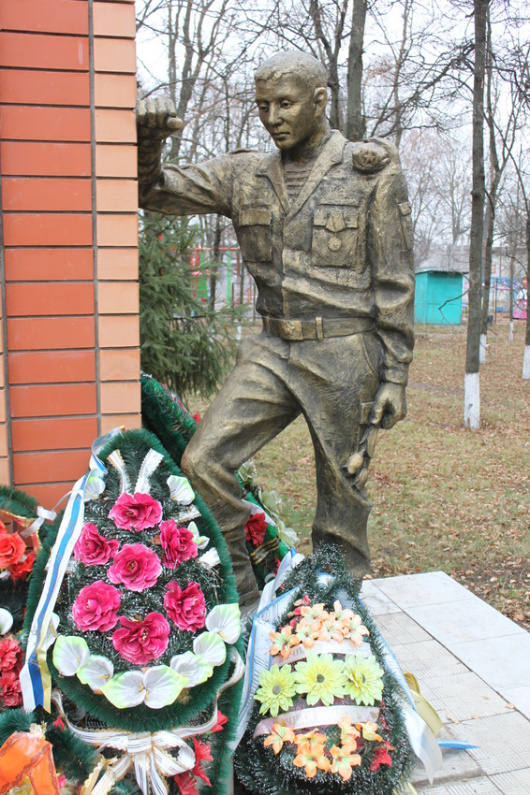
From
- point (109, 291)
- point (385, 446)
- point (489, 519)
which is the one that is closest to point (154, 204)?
point (109, 291)

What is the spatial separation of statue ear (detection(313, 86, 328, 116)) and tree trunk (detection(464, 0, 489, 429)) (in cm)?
761

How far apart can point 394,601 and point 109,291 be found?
105 inches

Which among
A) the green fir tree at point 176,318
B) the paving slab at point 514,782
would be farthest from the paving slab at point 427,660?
the green fir tree at point 176,318

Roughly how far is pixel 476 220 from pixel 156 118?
814cm

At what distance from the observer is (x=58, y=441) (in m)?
2.86

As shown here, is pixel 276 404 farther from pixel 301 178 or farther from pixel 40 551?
pixel 40 551

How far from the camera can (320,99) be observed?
3.00 metres

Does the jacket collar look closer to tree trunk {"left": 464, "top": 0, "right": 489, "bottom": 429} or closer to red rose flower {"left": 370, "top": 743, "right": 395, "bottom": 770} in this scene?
red rose flower {"left": 370, "top": 743, "right": 395, "bottom": 770}

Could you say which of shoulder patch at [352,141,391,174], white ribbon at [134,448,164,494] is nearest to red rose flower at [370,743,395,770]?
white ribbon at [134,448,164,494]

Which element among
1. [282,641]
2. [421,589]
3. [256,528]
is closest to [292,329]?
[256,528]

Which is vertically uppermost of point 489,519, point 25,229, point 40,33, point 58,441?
point 40,33

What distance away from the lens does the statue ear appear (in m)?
2.97

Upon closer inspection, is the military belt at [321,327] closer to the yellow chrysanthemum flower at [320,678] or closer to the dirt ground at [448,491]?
the yellow chrysanthemum flower at [320,678]

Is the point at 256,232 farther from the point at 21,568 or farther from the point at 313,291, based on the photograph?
the point at 21,568
